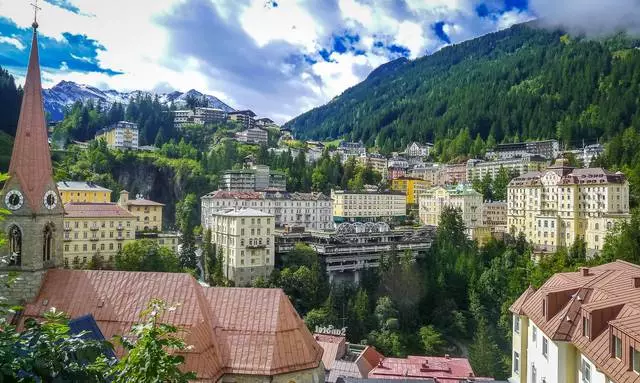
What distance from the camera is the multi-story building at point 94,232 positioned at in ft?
215

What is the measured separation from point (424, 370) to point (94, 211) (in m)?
50.0

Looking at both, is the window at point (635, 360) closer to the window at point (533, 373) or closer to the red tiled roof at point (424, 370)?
the window at point (533, 373)

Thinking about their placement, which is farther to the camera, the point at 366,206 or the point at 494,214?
the point at 366,206

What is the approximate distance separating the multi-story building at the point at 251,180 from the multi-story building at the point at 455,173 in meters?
61.6

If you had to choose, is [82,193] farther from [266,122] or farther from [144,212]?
[266,122]

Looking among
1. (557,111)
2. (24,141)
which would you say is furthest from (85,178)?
(557,111)

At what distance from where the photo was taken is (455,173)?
6038 inches

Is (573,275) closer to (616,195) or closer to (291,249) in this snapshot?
(291,249)

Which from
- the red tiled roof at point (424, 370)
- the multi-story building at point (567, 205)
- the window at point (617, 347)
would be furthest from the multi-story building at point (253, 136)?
the window at point (617, 347)

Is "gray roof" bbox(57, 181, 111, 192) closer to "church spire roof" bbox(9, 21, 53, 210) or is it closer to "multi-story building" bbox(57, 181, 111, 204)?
"multi-story building" bbox(57, 181, 111, 204)

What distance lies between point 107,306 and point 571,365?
1806cm

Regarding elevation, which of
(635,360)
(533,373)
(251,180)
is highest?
(251,180)

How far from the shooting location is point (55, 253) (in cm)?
2302

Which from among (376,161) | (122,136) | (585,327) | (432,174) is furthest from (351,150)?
(585,327)
